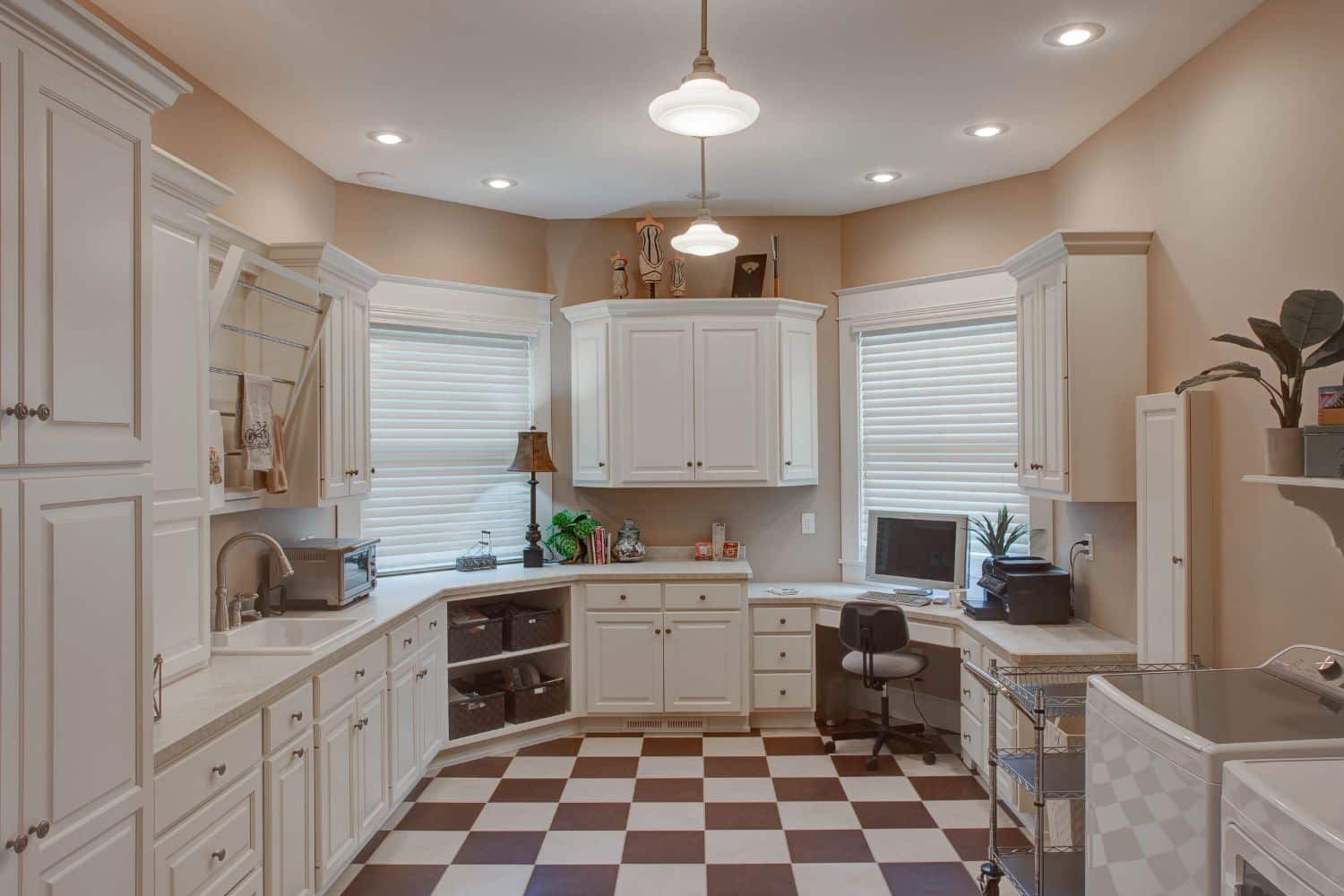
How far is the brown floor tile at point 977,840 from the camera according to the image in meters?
3.24

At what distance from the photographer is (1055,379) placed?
3480 millimetres

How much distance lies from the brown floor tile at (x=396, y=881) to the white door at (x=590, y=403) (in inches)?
87.5

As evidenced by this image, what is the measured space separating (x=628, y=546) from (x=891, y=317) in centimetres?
196

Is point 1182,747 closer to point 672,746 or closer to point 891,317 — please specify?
point 672,746

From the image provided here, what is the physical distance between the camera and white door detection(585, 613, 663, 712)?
4.59m

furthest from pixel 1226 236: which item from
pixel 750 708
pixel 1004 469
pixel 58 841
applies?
pixel 58 841

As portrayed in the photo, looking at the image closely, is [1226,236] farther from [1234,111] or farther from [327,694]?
[327,694]

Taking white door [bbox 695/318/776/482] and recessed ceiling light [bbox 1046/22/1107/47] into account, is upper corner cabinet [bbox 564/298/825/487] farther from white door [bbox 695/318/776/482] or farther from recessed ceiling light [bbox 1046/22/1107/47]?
recessed ceiling light [bbox 1046/22/1107/47]

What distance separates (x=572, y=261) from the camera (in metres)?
5.18

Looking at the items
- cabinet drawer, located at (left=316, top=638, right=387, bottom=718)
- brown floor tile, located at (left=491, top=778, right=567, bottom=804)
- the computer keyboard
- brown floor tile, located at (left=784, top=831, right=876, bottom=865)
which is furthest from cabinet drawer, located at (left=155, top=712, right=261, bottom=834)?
the computer keyboard

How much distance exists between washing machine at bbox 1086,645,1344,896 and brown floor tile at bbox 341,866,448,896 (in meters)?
2.18

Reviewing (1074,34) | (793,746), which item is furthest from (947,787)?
(1074,34)

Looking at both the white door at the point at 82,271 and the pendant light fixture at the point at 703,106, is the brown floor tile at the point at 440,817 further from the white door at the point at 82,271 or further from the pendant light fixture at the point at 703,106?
the pendant light fixture at the point at 703,106

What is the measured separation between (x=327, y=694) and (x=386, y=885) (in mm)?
785
